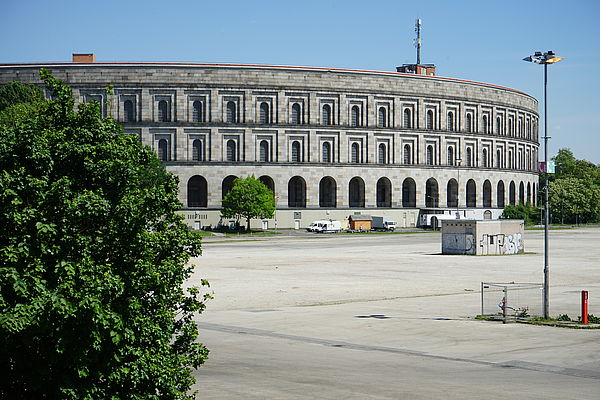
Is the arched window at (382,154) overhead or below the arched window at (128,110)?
below

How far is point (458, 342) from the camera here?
88.0ft

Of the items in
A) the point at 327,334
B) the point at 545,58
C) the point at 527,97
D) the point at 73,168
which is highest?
the point at 527,97

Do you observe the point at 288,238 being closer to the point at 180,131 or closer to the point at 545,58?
the point at 180,131

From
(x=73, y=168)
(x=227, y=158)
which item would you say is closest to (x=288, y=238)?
(x=227, y=158)

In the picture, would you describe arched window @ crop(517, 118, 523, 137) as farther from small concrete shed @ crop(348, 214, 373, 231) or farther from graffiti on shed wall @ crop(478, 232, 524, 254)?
graffiti on shed wall @ crop(478, 232, 524, 254)

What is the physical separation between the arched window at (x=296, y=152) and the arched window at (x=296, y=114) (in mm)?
3138

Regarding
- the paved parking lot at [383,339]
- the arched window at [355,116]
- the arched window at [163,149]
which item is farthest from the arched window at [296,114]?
the paved parking lot at [383,339]

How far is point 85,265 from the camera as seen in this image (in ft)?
44.8

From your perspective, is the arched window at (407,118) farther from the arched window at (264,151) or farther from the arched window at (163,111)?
the arched window at (163,111)

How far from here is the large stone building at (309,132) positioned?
122 m

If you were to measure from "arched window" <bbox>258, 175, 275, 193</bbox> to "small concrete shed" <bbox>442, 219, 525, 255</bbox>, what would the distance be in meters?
56.6

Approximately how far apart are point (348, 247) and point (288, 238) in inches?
927

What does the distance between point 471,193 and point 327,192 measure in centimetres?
2861

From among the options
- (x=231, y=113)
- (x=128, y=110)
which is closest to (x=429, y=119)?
(x=231, y=113)
